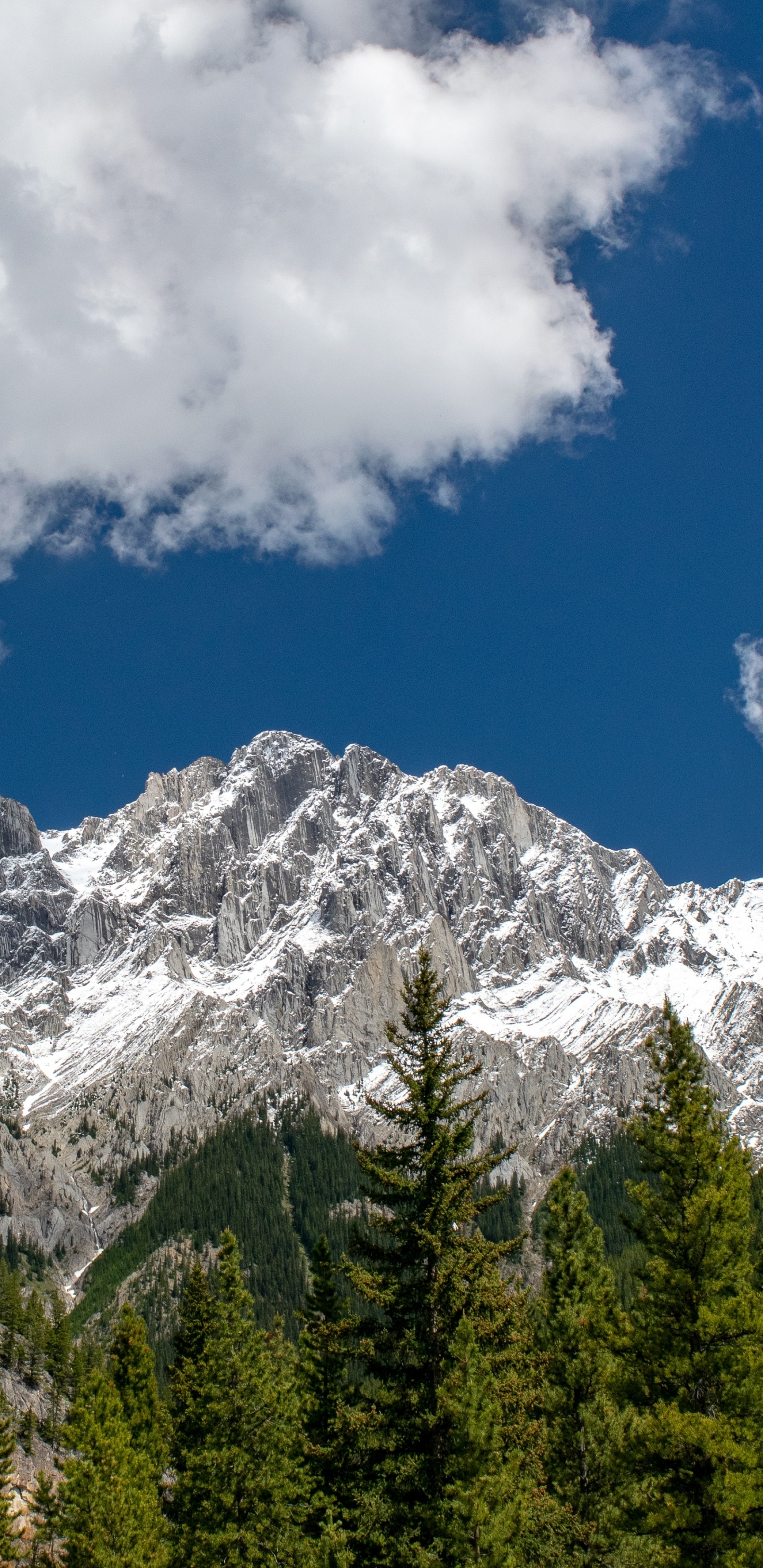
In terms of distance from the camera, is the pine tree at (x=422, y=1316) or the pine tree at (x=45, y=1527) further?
the pine tree at (x=45, y=1527)

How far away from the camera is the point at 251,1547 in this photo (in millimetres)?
28406

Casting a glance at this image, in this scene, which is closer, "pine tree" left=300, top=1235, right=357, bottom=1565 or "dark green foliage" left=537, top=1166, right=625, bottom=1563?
"pine tree" left=300, top=1235, right=357, bottom=1565

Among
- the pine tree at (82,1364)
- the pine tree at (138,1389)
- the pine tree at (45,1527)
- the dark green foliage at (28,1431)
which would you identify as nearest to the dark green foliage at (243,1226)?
the pine tree at (82,1364)

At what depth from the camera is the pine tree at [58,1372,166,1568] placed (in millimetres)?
35156

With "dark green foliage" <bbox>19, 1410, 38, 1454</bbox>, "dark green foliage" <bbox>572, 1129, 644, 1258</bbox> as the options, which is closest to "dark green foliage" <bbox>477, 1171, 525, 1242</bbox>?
"dark green foliage" <bbox>572, 1129, 644, 1258</bbox>

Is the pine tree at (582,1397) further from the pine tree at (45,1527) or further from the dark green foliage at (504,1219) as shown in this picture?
the dark green foliage at (504,1219)

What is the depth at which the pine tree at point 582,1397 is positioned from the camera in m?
26.9

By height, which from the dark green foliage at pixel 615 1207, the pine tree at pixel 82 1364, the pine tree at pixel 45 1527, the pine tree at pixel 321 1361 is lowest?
the pine tree at pixel 45 1527

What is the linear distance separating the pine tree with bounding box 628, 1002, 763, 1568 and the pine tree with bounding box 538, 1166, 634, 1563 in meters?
2.01

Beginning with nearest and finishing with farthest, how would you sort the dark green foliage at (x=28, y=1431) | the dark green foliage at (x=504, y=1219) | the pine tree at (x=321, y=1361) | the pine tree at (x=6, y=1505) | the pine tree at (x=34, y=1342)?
the pine tree at (x=321, y=1361)
the pine tree at (x=6, y=1505)
the dark green foliage at (x=28, y=1431)
the pine tree at (x=34, y=1342)
the dark green foliage at (x=504, y=1219)

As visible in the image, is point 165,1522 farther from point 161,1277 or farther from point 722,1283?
point 161,1277

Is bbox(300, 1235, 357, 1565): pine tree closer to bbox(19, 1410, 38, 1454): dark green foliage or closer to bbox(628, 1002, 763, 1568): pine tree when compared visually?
bbox(628, 1002, 763, 1568): pine tree

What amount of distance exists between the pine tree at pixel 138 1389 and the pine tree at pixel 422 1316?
98.7 ft

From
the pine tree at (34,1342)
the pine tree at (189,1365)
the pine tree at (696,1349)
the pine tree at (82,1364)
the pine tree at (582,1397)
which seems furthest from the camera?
Result: the pine tree at (34,1342)
